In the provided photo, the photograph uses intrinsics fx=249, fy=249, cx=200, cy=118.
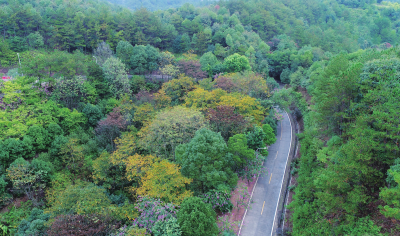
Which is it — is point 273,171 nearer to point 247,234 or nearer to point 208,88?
point 247,234

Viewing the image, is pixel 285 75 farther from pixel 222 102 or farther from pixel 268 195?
pixel 268 195

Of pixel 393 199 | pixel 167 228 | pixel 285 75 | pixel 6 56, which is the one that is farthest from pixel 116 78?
pixel 285 75

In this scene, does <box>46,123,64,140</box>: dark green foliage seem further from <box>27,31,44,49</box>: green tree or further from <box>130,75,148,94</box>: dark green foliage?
<box>27,31,44,49</box>: green tree

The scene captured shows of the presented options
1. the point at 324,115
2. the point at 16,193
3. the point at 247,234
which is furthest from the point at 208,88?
the point at 16,193

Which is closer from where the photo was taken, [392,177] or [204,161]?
[392,177]

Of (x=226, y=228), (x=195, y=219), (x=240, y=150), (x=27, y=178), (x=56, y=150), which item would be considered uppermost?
(x=240, y=150)

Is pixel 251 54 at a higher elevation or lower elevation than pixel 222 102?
higher

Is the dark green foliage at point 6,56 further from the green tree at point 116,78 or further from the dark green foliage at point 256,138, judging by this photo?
the dark green foliage at point 256,138

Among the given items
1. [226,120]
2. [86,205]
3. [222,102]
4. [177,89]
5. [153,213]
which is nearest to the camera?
[153,213]

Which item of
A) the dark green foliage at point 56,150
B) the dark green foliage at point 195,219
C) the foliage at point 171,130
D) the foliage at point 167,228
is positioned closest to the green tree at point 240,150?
the foliage at point 171,130
